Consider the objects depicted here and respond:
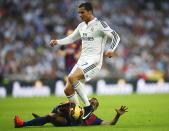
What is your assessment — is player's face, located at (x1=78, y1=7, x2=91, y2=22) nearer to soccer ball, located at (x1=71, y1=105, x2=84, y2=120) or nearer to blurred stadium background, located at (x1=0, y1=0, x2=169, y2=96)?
soccer ball, located at (x1=71, y1=105, x2=84, y2=120)

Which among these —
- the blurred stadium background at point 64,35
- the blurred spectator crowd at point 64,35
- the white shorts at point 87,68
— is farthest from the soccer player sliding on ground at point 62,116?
the blurred spectator crowd at point 64,35

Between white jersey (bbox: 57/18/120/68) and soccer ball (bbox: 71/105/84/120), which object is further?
white jersey (bbox: 57/18/120/68)

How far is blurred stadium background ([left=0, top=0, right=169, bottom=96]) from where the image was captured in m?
27.9

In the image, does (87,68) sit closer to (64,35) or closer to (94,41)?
(94,41)

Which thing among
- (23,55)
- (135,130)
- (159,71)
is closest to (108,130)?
(135,130)

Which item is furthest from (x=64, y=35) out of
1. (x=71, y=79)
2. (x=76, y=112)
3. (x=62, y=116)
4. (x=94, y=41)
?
(x=76, y=112)

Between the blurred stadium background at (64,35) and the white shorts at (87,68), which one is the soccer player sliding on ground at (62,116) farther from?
the blurred stadium background at (64,35)

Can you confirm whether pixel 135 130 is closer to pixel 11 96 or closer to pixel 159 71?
pixel 11 96

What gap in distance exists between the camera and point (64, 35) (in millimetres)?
29641

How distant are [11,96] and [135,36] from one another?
873cm

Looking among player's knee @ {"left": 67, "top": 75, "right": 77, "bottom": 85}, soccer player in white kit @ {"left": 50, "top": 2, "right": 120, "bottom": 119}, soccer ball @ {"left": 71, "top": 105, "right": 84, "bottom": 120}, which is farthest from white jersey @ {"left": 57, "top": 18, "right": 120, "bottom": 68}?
soccer ball @ {"left": 71, "top": 105, "right": 84, "bottom": 120}

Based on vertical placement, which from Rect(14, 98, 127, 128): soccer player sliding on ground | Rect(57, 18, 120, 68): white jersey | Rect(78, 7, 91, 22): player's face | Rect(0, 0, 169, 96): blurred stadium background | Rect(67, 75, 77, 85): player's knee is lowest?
Rect(0, 0, 169, 96): blurred stadium background

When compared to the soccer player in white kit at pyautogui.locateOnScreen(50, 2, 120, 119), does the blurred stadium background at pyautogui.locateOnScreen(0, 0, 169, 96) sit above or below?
below

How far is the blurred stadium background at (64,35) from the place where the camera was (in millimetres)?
27938
